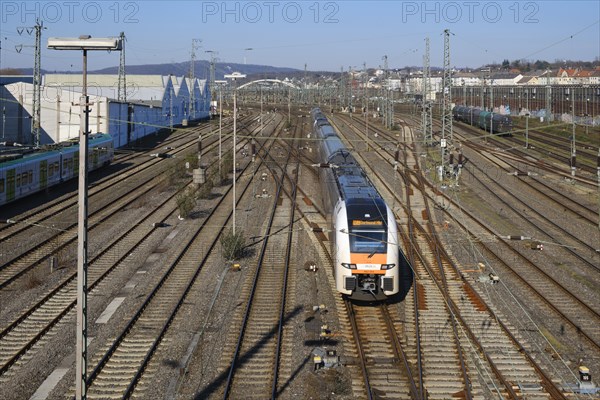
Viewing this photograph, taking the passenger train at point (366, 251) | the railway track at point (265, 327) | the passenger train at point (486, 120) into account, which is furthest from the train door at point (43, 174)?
the passenger train at point (486, 120)

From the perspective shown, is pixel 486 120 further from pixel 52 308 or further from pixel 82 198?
pixel 82 198

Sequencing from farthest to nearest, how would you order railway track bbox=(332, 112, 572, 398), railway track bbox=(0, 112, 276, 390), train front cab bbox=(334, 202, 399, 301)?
train front cab bbox=(334, 202, 399, 301)
railway track bbox=(0, 112, 276, 390)
railway track bbox=(332, 112, 572, 398)

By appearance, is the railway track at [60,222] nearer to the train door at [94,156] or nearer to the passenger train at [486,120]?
the train door at [94,156]

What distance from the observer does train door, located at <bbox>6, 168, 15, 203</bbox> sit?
2594 centimetres

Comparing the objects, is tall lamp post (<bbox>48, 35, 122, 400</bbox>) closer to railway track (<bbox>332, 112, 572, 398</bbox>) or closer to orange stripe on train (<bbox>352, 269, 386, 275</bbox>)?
railway track (<bbox>332, 112, 572, 398</bbox>)

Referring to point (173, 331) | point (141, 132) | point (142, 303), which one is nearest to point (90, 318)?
point (142, 303)

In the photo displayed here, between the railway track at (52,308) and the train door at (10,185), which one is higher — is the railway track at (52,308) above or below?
below

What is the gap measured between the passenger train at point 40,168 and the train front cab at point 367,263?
16.7 m

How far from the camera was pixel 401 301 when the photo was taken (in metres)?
15.9

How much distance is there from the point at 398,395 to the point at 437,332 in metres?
3.26

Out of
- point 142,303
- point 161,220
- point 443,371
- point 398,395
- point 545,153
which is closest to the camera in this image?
point 398,395

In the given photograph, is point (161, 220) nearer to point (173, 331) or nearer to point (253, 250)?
point (253, 250)

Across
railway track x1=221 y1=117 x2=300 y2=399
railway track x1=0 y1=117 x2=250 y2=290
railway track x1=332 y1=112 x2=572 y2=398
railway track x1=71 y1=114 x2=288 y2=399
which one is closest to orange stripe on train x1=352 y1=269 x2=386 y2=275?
railway track x1=332 y1=112 x2=572 y2=398

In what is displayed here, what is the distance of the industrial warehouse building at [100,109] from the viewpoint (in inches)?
1809
